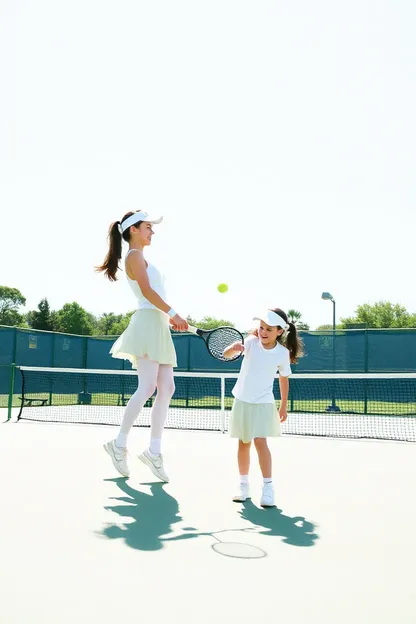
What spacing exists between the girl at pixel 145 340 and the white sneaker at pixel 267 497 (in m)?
0.87

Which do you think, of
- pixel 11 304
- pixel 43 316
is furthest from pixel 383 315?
pixel 11 304

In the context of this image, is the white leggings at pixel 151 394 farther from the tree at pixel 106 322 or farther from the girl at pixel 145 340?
the tree at pixel 106 322

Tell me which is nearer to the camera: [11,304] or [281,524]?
[281,524]

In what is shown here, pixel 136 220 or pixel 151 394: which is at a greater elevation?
pixel 136 220

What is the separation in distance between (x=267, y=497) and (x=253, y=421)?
1.43 feet

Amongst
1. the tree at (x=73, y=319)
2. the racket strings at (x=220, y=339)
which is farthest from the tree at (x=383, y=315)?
the racket strings at (x=220, y=339)

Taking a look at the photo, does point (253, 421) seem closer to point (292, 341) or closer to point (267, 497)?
point (267, 497)

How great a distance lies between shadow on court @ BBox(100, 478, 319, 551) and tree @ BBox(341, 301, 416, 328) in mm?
60221

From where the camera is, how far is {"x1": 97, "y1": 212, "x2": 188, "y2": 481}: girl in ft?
13.6

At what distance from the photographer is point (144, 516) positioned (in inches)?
123

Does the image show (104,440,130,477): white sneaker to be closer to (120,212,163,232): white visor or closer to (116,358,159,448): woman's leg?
(116,358,159,448): woman's leg

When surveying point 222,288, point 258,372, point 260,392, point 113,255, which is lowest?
point 260,392

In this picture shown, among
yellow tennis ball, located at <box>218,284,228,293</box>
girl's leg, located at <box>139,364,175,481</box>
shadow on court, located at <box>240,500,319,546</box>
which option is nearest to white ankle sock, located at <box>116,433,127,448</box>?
girl's leg, located at <box>139,364,175,481</box>

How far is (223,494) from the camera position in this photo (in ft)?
12.4
